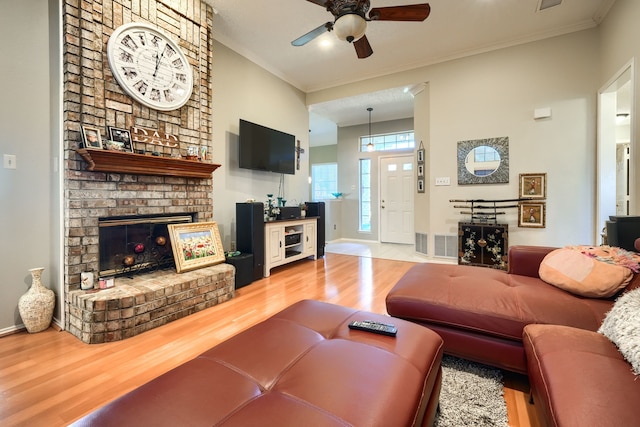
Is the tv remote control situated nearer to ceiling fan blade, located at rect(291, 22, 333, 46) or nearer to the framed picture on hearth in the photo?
the framed picture on hearth

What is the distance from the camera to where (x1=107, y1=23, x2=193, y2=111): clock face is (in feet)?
7.54

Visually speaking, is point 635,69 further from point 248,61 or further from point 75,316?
point 75,316

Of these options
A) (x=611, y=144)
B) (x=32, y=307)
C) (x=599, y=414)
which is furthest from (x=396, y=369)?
(x=611, y=144)

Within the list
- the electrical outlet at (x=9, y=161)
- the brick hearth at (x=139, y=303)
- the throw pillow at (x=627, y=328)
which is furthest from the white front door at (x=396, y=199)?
the electrical outlet at (x=9, y=161)

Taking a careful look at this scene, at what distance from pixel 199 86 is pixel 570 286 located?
3.56 m

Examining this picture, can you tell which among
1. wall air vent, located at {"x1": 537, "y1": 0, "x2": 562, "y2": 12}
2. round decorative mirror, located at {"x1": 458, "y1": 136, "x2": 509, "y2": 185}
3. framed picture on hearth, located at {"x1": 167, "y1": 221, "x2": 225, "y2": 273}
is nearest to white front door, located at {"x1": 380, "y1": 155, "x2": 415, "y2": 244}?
round decorative mirror, located at {"x1": 458, "y1": 136, "x2": 509, "y2": 185}

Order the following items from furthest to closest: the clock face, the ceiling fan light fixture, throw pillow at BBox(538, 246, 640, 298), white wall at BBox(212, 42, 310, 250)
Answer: white wall at BBox(212, 42, 310, 250) < the clock face < the ceiling fan light fixture < throw pillow at BBox(538, 246, 640, 298)

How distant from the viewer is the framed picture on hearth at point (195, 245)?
2.65 metres

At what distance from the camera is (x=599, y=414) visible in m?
0.74

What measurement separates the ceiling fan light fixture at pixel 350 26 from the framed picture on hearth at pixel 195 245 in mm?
2234

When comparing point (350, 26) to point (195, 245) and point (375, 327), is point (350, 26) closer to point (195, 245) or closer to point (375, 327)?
point (375, 327)

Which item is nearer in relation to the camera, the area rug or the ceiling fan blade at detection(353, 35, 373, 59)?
the area rug

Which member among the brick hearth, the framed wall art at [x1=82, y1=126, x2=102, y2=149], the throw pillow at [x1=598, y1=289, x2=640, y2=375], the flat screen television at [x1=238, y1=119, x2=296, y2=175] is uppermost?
the flat screen television at [x1=238, y1=119, x2=296, y2=175]

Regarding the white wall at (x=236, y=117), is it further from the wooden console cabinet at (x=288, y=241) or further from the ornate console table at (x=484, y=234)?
the ornate console table at (x=484, y=234)
